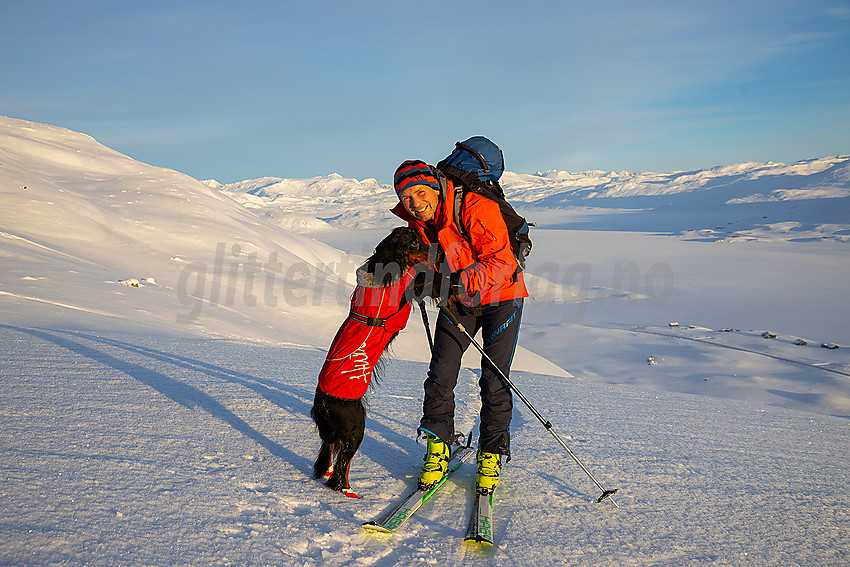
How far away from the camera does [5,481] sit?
2.04 m

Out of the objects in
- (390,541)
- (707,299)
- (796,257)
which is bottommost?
(390,541)

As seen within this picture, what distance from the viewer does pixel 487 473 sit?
2.66 m

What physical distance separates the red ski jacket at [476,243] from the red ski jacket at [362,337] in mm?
312

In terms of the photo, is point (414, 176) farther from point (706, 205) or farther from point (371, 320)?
point (706, 205)

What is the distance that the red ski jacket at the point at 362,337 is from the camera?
2.44 m

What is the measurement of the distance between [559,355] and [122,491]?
9567 millimetres

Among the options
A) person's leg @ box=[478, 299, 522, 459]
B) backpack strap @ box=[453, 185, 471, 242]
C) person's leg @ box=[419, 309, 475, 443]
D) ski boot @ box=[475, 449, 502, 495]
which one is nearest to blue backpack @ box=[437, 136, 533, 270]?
backpack strap @ box=[453, 185, 471, 242]

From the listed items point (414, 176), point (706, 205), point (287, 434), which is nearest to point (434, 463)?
point (287, 434)

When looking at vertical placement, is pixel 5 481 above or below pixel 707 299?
below

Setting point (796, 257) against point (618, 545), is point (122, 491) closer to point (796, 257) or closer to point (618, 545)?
point (618, 545)

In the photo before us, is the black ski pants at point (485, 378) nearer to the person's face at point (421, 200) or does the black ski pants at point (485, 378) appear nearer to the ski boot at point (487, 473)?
the ski boot at point (487, 473)

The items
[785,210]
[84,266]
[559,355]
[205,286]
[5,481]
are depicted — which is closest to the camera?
[5,481]

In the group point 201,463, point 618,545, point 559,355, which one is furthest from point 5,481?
point 559,355

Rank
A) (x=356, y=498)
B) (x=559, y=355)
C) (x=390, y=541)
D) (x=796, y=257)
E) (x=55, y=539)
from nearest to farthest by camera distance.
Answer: (x=55, y=539), (x=390, y=541), (x=356, y=498), (x=559, y=355), (x=796, y=257)
